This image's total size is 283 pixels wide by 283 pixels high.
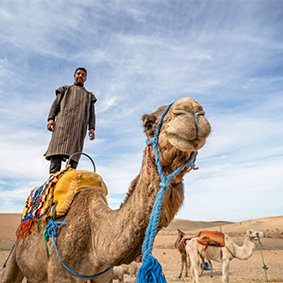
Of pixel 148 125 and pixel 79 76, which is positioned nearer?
pixel 148 125

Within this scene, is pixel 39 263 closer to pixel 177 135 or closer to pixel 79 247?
pixel 79 247

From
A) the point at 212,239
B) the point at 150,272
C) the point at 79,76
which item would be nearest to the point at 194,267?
the point at 212,239

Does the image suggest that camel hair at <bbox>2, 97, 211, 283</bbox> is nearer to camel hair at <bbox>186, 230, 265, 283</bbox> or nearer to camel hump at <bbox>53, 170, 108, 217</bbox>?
camel hump at <bbox>53, 170, 108, 217</bbox>

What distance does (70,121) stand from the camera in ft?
14.6

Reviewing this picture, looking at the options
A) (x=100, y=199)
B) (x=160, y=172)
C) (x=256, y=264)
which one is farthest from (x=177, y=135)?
(x=256, y=264)

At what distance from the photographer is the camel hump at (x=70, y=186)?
323cm

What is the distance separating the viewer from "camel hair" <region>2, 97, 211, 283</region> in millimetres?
1876

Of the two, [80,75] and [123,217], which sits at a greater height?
[80,75]

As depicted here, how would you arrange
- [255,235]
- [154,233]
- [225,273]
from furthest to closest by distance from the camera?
[255,235] < [225,273] < [154,233]

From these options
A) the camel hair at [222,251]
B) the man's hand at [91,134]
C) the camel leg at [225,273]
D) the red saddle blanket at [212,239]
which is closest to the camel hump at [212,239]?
the red saddle blanket at [212,239]

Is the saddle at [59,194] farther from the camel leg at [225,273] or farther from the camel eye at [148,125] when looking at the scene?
the camel leg at [225,273]

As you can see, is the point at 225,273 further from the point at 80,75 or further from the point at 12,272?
the point at 80,75

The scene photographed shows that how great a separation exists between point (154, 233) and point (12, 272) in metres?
3.02

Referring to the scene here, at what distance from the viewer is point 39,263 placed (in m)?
3.16
